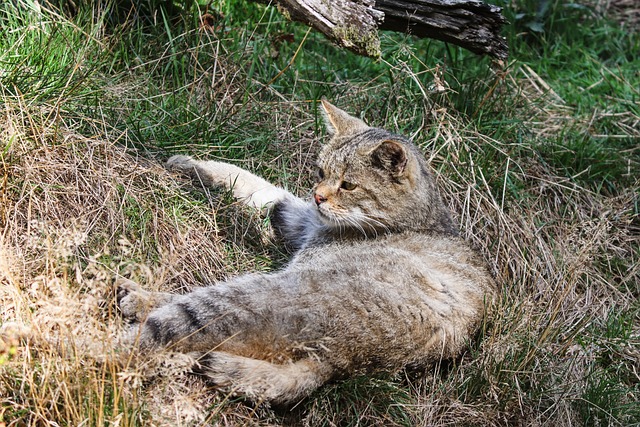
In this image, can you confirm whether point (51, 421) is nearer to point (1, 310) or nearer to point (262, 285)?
point (1, 310)

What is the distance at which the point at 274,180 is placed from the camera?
464 centimetres

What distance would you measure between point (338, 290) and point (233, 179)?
4.12 ft

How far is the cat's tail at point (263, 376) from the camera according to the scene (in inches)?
119

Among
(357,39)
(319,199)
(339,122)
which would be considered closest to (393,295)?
(319,199)

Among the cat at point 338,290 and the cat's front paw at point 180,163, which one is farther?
the cat's front paw at point 180,163

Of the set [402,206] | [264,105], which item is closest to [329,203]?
[402,206]

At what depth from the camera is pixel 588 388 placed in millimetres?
3703

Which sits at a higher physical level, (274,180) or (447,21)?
(447,21)

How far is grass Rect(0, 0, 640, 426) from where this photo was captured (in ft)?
9.64

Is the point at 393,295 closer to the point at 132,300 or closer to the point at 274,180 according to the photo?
the point at 132,300

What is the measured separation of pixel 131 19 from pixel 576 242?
10.1 feet

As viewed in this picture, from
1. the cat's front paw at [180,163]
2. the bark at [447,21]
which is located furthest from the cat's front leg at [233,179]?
the bark at [447,21]

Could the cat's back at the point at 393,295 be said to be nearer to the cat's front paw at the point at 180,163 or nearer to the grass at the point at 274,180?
the grass at the point at 274,180

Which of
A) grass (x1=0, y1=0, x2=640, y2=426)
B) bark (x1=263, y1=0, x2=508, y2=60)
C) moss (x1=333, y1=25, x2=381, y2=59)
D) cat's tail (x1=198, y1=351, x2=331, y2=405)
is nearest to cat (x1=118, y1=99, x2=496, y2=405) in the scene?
cat's tail (x1=198, y1=351, x2=331, y2=405)
